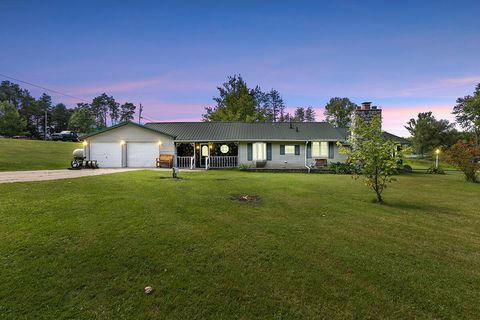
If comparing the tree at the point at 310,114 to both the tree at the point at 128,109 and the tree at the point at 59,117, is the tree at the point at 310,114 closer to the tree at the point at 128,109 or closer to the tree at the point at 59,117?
the tree at the point at 128,109

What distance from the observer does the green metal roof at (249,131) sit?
19578 mm

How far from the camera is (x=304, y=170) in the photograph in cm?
1803

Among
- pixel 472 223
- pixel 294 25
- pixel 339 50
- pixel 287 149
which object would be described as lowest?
pixel 472 223

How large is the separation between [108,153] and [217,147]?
362 inches

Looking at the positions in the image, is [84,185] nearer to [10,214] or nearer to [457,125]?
[10,214]

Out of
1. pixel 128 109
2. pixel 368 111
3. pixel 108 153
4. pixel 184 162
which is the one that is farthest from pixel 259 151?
pixel 128 109

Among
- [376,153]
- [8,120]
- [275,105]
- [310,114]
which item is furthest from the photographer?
[310,114]

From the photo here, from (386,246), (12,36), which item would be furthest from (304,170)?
(12,36)

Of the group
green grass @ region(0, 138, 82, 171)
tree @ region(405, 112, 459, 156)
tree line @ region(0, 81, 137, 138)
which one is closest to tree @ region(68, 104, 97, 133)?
tree line @ region(0, 81, 137, 138)

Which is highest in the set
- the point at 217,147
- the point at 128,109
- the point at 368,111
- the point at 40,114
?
the point at 128,109

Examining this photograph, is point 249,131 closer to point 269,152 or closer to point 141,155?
point 269,152

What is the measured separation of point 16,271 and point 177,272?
222 cm

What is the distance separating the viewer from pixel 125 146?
19.0 m

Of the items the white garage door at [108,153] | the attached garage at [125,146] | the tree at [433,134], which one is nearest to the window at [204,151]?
the attached garage at [125,146]
